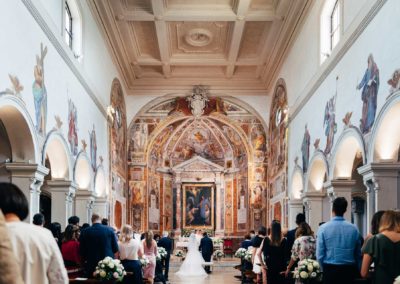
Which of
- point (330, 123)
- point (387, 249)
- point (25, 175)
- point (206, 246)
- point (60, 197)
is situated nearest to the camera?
point (387, 249)

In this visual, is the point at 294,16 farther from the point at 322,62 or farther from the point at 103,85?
the point at 103,85

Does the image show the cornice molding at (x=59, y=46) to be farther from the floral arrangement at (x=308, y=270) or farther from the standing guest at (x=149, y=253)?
the floral arrangement at (x=308, y=270)

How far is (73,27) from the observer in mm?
16812

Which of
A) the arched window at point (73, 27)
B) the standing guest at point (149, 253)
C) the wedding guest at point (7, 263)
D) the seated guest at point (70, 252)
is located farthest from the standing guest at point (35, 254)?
the arched window at point (73, 27)

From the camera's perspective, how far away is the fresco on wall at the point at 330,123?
15.3 m

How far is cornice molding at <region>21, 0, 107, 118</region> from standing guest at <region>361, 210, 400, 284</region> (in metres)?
7.88

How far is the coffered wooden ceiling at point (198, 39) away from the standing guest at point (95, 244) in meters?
10.1

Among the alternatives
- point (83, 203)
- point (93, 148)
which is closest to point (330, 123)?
point (93, 148)

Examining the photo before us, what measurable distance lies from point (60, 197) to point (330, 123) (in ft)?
23.1

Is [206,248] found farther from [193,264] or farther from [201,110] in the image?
[201,110]

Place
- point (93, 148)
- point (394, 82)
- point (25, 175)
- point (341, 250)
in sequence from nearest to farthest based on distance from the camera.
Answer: point (341, 250) < point (394, 82) < point (25, 175) < point (93, 148)

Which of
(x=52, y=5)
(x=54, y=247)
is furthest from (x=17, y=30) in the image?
(x=54, y=247)

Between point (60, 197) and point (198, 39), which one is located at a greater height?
point (198, 39)

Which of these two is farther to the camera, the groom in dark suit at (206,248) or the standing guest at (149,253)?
the groom in dark suit at (206,248)
